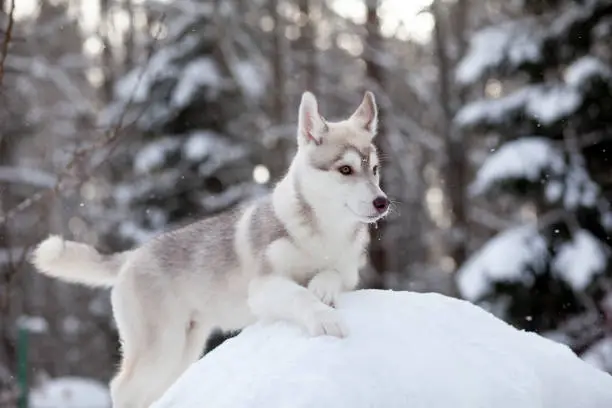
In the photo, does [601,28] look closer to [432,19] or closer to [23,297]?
[432,19]

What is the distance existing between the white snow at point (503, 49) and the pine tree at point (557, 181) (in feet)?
0.08

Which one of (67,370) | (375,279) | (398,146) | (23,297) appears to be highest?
(398,146)

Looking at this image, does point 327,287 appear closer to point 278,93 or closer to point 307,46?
point 278,93

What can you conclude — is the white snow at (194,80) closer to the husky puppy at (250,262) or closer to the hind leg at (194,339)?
the husky puppy at (250,262)

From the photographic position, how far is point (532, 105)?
10.4 metres

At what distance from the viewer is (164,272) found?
4.91 m

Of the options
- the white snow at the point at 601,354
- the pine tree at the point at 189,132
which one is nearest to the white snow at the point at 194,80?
the pine tree at the point at 189,132

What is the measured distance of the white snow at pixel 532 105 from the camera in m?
10.1

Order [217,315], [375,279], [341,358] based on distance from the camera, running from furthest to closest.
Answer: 1. [375,279]
2. [217,315]
3. [341,358]

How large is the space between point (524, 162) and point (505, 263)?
1289 mm

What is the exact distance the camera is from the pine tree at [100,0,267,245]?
1291cm

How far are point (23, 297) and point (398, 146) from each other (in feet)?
36.8

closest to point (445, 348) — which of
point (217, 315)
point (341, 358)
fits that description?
point (341, 358)

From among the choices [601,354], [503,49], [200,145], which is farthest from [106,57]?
[601,354]
